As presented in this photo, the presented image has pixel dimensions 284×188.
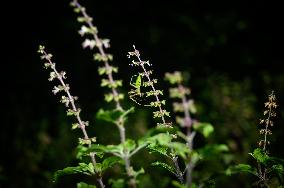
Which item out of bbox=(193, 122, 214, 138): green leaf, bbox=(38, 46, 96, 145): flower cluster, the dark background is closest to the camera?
bbox=(193, 122, 214, 138): green leaf

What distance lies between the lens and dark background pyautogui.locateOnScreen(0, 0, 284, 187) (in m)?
7.72

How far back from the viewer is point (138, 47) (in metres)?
9.78

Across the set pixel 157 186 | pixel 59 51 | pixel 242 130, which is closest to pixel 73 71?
pixel 59 51

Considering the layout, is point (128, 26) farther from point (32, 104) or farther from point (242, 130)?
point (242, 130)

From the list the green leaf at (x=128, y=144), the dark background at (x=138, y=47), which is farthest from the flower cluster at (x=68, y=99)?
the dark background at (x=138, y=47)

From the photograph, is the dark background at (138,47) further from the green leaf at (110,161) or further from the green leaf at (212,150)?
the green leaf at (212,150)

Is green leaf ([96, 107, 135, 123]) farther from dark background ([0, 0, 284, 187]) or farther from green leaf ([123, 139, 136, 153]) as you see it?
dark background ([0, 0, 284, 187])

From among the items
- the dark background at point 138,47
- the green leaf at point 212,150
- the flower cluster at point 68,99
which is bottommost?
the green leaf at point 212,150

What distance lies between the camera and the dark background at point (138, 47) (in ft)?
25.3

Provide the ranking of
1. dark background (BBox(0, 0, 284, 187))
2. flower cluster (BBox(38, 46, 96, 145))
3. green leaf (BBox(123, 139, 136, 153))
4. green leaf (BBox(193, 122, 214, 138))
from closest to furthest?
green leaf (BBox(193, 122, 214, 138))
green leaf (BBox(123, 139, 136, 153))
flower cluster (BBox(38, 46, 96, 145))
dark background (BBox(0, 0, 284, 187))

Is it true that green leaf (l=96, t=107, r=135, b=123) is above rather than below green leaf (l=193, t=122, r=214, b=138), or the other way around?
above

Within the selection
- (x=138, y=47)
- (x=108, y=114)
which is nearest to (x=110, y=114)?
(x=108, y=114)

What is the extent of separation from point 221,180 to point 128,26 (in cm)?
624

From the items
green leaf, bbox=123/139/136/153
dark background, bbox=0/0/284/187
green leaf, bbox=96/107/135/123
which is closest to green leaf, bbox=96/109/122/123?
green leaf, bbox=96/107/135/123
